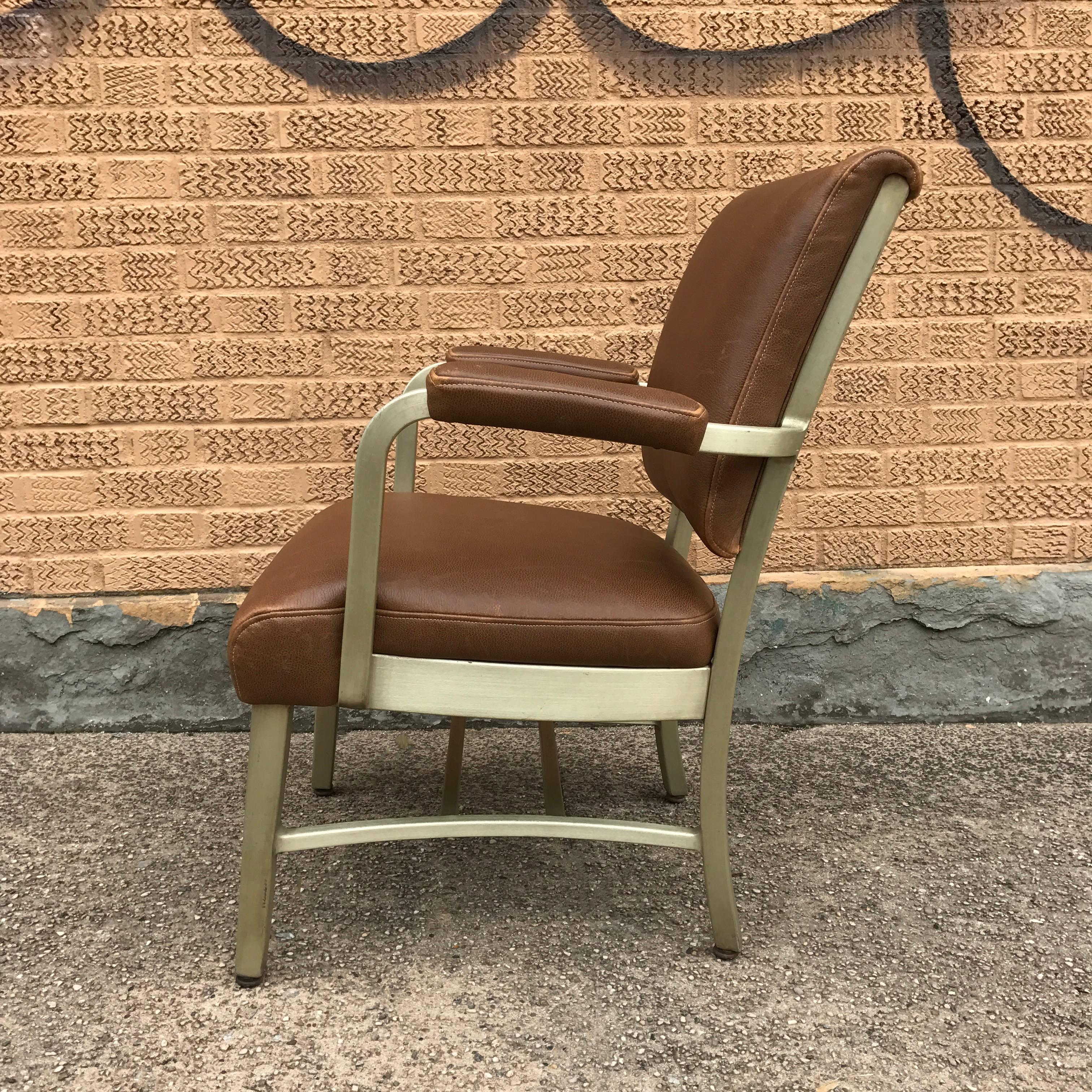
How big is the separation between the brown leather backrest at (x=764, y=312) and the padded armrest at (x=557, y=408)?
0.14 m

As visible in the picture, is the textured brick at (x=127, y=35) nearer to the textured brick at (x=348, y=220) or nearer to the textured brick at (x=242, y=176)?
the textured brick at (x=242, y=176)

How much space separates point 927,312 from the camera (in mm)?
2223

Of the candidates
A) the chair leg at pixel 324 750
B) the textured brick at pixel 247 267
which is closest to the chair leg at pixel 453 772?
the chair leg at pixel 324 750

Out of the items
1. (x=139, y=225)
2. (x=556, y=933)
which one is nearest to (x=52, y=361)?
(x=139, y=225)

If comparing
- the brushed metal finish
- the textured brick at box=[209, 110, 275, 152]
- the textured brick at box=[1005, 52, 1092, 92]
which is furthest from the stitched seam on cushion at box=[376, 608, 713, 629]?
the textured brick at box=[1005, 52, 1092, 92]

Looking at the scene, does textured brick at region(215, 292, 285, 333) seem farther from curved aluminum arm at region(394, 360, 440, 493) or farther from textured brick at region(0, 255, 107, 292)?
curved aluminum arm at region(394, 360, 440, 493)

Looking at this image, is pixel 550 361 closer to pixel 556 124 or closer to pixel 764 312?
pixel 764 312

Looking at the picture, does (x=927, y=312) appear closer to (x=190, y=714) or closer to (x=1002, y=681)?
(x=1002, y=681)

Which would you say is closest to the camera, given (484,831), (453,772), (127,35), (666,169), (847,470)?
(484,831)

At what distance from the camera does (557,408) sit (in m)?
1.18

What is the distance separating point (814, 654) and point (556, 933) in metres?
1.02

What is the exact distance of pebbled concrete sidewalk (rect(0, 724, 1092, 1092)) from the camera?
1.25m

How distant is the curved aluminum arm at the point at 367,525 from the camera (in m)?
1.23

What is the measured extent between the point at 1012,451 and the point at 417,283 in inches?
52.3
